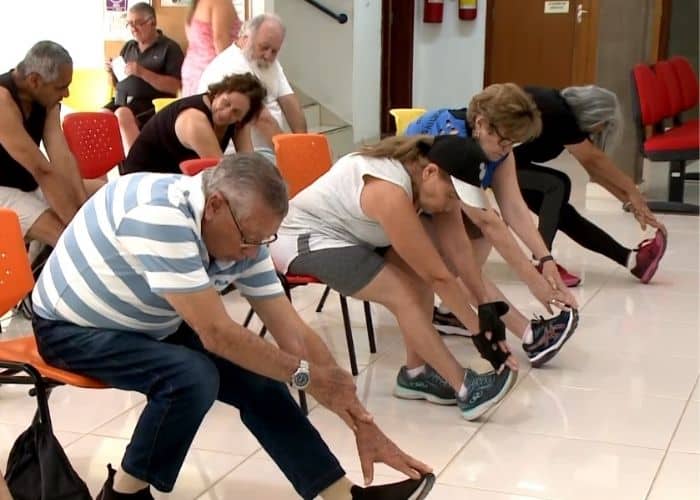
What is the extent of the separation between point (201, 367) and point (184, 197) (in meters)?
0.37

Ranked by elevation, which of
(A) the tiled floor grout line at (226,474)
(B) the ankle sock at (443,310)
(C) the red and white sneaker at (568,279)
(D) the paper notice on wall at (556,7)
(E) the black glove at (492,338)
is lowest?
(C) the red and white sneaker at (568,279)

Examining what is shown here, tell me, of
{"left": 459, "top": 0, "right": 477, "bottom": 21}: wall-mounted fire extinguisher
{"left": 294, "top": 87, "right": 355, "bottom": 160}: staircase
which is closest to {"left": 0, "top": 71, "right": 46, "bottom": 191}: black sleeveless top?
{"left": 294, "top": 87, "right": 355, "bottom": 160}: staircase

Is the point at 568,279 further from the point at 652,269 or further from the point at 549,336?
the point at 549,336

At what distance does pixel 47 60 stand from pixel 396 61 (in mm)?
6402

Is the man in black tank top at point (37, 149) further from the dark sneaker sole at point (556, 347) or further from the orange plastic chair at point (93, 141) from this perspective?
the dark sneaker sole at point (556, 347)

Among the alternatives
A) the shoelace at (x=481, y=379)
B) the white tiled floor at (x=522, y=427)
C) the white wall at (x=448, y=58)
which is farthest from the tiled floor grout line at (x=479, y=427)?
the white wall at (x=448, y=58)

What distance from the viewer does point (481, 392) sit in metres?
3.08

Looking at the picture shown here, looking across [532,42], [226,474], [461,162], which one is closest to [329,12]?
[532,42]

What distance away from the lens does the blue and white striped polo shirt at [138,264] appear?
2.10 meters

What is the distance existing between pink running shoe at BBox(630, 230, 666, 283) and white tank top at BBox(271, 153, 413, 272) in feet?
6.20

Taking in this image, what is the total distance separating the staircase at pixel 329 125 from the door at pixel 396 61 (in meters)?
1.12

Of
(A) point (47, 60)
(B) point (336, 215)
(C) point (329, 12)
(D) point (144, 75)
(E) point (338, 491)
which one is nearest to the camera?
(E) point (338, 491)

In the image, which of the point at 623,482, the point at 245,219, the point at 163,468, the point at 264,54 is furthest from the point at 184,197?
the point at 264,54

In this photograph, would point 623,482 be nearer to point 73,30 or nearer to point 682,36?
point 73,30
